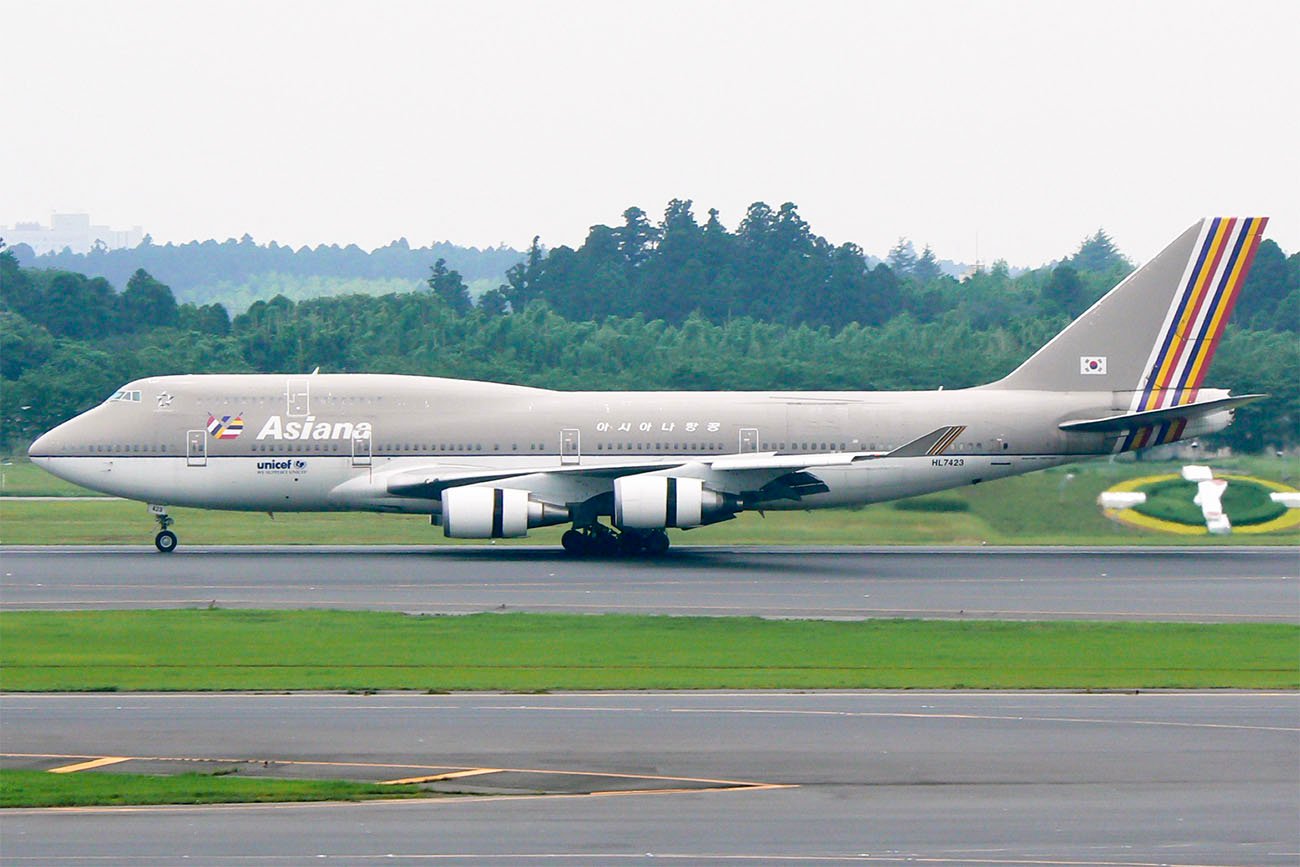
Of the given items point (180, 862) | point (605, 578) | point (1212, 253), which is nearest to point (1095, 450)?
point (1212, 253)

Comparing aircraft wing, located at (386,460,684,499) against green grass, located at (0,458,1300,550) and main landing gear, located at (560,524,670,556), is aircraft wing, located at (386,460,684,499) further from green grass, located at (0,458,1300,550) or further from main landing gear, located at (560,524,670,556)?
green grass, located at (0,458,1300,550)

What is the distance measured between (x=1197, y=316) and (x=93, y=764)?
1256 inches

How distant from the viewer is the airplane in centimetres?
3816

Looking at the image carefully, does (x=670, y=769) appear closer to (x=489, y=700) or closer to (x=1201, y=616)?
(x=489, y=700)

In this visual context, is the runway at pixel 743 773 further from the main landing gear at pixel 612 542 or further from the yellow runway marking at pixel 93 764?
the main landing gear at pixel 612 542

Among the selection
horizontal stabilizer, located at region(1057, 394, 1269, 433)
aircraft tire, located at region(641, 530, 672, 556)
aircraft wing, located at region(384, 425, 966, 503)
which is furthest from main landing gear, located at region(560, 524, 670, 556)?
horizontal stabilizer, located at region(1057, 394, 1269, 433)

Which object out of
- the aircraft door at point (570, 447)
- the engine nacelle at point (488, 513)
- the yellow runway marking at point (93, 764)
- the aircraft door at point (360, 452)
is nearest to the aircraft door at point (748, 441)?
the aircraft door at point (570, 447)

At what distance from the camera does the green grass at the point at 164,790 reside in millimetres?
14103

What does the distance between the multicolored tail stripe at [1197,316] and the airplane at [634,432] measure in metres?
0.04

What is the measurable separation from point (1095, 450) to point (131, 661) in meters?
25.1

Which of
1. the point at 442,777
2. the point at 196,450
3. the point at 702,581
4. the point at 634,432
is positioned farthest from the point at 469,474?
the point at 442,777

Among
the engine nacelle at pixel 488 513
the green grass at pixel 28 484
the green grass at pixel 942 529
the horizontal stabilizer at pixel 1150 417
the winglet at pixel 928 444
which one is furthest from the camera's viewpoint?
the green grass at pixel 28 484

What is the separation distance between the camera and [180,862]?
12141 millimetres

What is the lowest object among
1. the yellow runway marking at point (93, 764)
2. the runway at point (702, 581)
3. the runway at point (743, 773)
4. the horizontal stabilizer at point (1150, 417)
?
the runway at point (743, 773)
